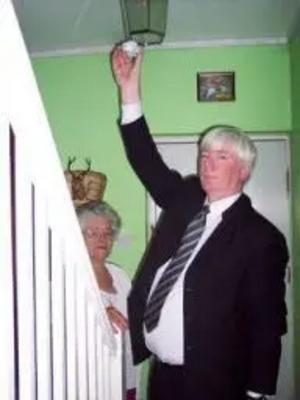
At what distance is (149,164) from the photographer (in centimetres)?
225

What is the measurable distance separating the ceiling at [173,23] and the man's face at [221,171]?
1.08 metres

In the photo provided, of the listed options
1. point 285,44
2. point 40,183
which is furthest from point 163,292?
point 285,44

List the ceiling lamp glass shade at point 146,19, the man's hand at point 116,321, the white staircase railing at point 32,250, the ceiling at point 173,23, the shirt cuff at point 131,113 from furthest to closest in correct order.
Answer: the ceiling at point 173,23
the shirt cuff at point 131,113
the ceiling lamp glass shade at point 146,19
the man's hand at point 116,321
the white staircase railing at point 32,250

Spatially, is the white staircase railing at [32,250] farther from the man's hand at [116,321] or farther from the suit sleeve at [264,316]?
the suit sleeve at [264,316]

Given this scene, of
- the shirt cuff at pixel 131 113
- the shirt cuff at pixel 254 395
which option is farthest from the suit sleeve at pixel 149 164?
the shirt cuff at pixel 254 395

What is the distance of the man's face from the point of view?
1930 millimetres

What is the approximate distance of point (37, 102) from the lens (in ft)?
2.38

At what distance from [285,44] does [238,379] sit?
7.26 ft

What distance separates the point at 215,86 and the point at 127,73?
1235mm

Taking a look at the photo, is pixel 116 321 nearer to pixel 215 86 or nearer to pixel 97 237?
pixel 97 237

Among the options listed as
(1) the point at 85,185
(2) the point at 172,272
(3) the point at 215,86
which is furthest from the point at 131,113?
(3) the point at 215,86

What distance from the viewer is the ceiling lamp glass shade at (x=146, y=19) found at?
6.71 feet

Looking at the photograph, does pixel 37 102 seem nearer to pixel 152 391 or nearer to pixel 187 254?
pixel 187 254

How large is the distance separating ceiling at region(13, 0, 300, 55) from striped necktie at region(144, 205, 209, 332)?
1306 mm
